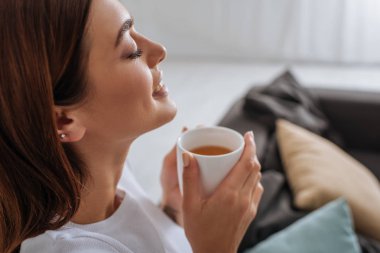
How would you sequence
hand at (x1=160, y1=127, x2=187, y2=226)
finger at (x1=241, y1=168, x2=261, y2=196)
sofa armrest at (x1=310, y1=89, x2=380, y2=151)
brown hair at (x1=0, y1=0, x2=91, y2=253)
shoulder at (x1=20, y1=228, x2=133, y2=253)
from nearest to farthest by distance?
brown hair at (x1=0, y1=0, x2=91, y2=253), shoulder at (x1=20, y1=228, x2=133, y2=253), finger at (x1=241, y1=168, x2=261, y2=196), hand at (x1=160, y1=127, x2=187, y2=226), sofa armrest at (x1=310, y1=89, x2=380, y2=151)

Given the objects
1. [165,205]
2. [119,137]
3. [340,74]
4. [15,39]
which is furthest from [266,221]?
[340,74]

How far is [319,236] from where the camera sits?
1288mm

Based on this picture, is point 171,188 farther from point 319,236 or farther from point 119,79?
point 319,236

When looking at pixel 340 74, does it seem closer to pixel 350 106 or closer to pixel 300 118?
pixel 350 106

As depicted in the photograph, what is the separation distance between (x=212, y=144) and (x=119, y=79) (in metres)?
0.25

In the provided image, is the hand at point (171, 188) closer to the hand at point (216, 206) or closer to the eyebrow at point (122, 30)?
the hand at point (216, 206)

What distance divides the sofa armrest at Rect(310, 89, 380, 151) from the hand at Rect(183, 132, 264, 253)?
1.30 meters

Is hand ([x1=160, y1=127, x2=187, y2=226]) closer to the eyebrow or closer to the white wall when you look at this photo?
the eyebrow

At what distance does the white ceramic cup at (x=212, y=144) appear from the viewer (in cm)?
82

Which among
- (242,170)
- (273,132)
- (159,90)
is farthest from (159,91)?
(273,132)

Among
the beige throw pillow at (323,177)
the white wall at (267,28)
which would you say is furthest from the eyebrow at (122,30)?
the white wall at (267,28)

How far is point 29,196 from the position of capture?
2.45 feet

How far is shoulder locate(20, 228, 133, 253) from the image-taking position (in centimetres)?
75

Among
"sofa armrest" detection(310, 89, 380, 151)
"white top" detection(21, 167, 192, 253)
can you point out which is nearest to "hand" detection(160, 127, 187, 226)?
"white top" detection(21, 167, 192, 253)
